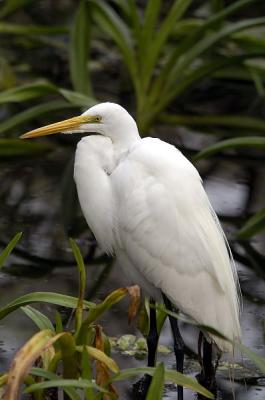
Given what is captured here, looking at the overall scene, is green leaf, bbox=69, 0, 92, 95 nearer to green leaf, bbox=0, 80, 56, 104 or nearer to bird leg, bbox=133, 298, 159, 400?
green leaf, bbox=0, 80, 56, 104

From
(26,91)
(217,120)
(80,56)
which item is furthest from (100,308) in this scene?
(217,120)

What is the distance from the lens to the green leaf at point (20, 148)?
5.90 meters

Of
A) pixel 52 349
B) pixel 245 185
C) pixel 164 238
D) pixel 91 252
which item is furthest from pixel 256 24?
pixel 52 349

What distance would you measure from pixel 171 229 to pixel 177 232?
0.08 feet

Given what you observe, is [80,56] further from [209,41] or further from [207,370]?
[207,370]

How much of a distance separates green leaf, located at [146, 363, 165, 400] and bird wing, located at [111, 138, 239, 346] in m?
0.62

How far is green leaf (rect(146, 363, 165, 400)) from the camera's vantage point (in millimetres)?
2654

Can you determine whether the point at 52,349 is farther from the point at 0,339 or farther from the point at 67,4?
the point at 67,4

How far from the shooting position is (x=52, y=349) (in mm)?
3043

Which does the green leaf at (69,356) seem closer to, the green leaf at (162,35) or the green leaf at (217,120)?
the green leaf at (162,35)

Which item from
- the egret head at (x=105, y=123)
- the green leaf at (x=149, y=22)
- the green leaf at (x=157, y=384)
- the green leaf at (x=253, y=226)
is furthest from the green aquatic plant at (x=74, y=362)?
the green leaf at (x=149, y=22)

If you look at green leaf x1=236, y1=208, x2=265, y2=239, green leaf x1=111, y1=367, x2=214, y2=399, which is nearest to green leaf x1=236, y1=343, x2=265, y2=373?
green leaf x1=111, y1=367, x2=214, y2=399

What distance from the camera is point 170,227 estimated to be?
3279 millimetres

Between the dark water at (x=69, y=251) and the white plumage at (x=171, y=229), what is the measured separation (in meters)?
0.40
